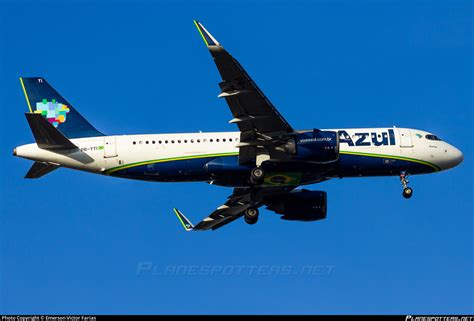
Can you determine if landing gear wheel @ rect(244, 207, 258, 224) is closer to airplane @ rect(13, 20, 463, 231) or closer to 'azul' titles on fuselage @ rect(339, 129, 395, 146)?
airplane @ rect(13, 20, 463, 231)

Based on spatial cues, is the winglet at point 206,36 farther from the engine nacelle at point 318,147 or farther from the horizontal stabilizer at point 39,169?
the horizontal stabilizer at point 39,169

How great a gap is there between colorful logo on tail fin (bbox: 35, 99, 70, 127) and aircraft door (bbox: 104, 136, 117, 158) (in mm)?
4327

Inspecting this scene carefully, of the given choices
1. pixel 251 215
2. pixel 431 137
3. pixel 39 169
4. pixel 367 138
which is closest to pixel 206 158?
pixel 251 215

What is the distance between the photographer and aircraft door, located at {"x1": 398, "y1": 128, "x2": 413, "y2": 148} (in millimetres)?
72062

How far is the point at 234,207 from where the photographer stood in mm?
76688

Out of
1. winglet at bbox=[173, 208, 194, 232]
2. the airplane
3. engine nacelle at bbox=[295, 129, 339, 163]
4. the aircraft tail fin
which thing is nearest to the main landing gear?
the airplane

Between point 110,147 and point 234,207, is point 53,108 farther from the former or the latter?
point 234,207

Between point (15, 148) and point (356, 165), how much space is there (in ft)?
78.3

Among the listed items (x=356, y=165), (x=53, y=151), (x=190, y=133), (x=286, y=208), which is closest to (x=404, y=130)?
(x=356, y=165)

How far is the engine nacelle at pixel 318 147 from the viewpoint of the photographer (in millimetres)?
68000

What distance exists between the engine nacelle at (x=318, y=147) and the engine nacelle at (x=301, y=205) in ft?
26.9

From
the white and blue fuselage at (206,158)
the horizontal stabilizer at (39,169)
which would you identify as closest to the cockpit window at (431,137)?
the white and blue fuselage at (206,158)

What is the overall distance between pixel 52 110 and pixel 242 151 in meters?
14.9

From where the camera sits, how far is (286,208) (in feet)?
252
